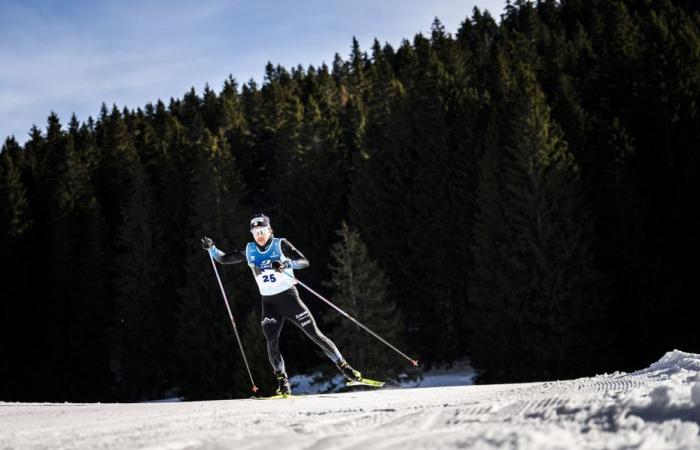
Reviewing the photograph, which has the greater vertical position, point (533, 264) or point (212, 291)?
point (212, 291)

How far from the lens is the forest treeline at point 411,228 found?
99.2ft

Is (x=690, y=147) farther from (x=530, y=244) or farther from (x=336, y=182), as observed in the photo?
(x=336, y=182)

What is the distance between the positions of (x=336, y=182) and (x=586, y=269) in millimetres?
21680

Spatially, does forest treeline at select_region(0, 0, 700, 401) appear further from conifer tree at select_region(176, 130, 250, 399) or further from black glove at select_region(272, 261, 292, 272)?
black glove at select_region(272, 261, 292, 272)

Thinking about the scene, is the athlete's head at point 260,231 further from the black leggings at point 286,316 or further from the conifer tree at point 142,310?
the conifer tree at point 142,310

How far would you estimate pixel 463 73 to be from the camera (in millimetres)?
56469

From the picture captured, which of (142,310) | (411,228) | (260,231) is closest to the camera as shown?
(260,231)

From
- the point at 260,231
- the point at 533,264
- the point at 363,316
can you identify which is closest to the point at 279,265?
the point at 260,231

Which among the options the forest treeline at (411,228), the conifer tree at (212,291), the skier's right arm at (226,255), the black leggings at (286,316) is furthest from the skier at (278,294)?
the conifer tree at (212,291)

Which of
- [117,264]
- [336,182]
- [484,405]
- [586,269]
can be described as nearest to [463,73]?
[336,182]

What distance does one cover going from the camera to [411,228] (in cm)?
4241

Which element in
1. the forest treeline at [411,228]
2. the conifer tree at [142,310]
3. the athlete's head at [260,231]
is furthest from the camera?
the conifer tree at [142,310]

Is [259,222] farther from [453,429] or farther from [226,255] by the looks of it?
[453,429]

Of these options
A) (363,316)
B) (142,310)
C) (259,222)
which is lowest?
(363,316)
